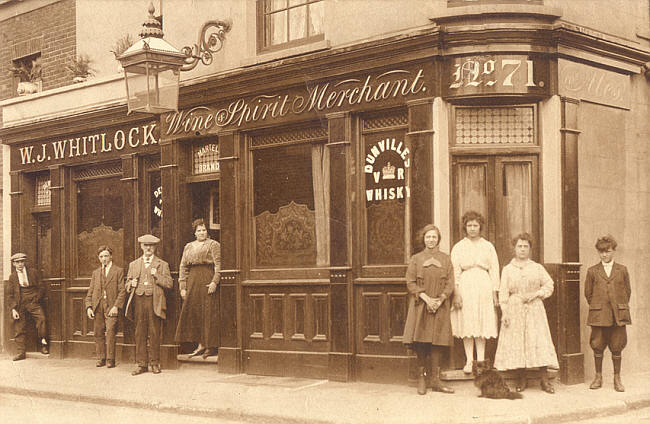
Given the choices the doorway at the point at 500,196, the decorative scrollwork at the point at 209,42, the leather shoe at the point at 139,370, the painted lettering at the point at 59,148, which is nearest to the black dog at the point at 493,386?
the doorway at the point at 500,196

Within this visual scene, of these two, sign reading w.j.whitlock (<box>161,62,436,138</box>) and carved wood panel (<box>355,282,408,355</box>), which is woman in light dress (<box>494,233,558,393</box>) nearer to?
carved wood panel (<box>355,282,408,355</box>)

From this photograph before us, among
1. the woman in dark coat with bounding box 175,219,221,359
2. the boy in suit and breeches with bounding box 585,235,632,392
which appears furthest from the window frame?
the boy in suit and breeches with bounding box 585,235,632,392

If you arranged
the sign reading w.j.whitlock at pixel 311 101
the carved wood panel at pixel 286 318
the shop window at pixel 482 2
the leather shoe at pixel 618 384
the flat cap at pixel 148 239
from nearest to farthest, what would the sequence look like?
the leather shoe at pixel 618 384 < the shop window at pixel 482 2 < the sign reading w.j.whitlock at pixel 311 101 < the carved wood panel at pixel 286 318 < the flat cap at pixel 148 239

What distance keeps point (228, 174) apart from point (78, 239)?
4.03m

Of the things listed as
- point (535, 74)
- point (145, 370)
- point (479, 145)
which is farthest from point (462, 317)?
point (145, 370)

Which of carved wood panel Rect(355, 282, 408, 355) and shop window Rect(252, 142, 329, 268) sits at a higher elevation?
shop window Rect(252, 142, 329, 268)

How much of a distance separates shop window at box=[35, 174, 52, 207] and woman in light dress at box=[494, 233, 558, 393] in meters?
9.42

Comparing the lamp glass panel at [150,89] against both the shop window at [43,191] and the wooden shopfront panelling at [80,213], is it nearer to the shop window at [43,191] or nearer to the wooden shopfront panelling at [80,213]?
the wooden shopfront panelling at [80,213]

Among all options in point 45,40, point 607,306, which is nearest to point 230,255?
point 607,306

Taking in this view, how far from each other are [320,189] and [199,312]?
8.87 feet

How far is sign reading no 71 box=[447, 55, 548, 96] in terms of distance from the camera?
36.3 feet

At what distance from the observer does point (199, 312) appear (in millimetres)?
13867

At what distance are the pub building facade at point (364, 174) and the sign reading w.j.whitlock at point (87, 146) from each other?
0.07 meters

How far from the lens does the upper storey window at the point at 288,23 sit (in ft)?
42.2
